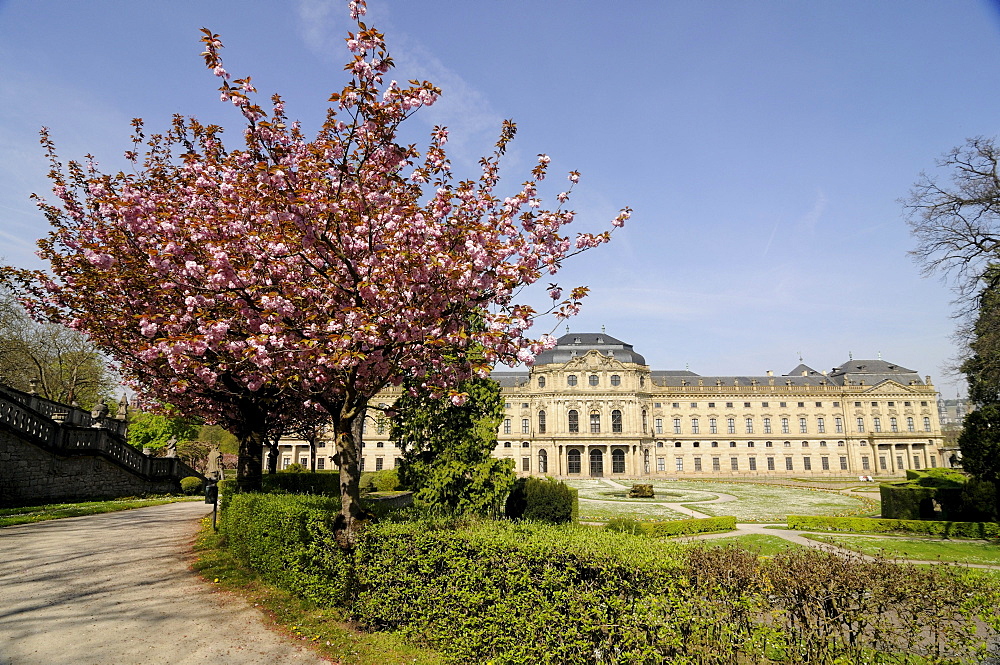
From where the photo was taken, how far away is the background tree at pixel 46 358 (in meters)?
37.7

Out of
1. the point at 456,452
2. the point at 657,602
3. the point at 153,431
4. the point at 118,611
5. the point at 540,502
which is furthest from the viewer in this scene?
the point at 153,431

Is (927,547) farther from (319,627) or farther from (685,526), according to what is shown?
(319,627)

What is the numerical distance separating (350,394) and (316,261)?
7.93 ft

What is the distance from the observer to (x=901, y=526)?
73.0 ft

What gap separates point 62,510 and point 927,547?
3127 centimetres

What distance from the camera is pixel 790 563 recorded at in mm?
5508

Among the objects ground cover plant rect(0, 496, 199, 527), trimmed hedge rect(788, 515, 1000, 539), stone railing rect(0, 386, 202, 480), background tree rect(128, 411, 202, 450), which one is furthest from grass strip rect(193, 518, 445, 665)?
background tree rect(128, 411, 202, 450)

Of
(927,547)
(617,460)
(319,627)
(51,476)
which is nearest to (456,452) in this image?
(319,627)

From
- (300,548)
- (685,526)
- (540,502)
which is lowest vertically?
(685,526)

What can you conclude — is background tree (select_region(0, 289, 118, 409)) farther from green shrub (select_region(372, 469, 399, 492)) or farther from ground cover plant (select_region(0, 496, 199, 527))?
green shrub (select_region(372, 469, 399, 492))

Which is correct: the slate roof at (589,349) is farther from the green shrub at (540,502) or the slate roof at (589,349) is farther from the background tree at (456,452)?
the background tree at (456,452)

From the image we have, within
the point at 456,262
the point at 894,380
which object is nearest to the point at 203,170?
the point at 456,262

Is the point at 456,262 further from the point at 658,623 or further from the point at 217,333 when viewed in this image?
the point at 658,623

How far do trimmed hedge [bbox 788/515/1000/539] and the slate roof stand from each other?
Result: 4767 centimetres
